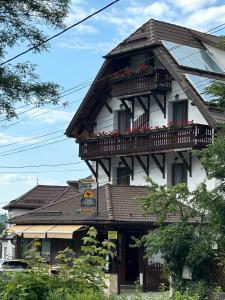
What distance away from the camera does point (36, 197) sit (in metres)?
60.2

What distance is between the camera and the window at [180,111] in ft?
121

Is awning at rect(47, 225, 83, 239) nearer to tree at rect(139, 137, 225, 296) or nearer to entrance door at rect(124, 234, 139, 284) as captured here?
entrance door at rect(124, 234, 139, 284)

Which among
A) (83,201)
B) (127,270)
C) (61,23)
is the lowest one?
(127,270)

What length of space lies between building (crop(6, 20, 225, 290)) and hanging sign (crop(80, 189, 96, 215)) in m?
0.21

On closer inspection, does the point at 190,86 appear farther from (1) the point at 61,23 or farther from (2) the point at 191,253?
(1) the point at 61,23

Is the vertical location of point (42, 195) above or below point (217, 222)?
above

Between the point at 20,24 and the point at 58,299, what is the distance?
6.56 m

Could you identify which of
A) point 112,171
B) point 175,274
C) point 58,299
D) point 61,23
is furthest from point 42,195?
point 58,299

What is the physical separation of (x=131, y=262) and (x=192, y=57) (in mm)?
11867

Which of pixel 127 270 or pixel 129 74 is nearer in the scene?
pixel 127 270

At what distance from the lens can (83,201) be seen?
34.3 metres

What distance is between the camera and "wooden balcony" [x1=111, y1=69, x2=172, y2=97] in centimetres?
3684

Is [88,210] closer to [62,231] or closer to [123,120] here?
[62,231]

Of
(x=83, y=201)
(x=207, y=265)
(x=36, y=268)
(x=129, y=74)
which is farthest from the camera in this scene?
(x=129, y=74)
